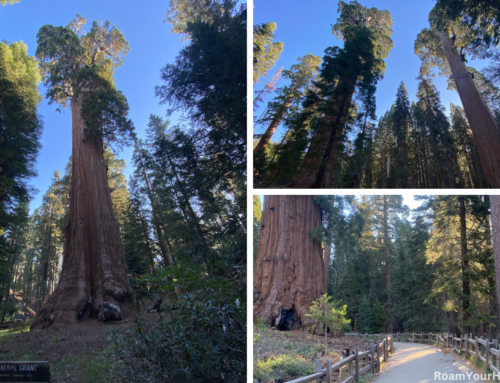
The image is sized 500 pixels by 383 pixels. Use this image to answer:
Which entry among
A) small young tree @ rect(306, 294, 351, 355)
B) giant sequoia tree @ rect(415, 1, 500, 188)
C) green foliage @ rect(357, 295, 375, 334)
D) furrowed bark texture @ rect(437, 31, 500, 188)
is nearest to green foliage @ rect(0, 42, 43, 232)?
small young tree @ rect(306, 294, 351, 355)

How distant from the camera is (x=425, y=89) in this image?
159 cm

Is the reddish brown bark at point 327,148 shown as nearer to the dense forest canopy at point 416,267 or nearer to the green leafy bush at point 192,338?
the dense forest canopy at point 416,267

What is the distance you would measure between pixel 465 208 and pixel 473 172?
1.54 feet

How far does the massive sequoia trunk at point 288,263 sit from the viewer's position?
209 cm

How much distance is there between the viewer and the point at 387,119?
1576 mm

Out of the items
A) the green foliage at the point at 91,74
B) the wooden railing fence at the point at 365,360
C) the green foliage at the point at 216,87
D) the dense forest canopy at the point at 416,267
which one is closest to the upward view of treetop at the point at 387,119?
the dense forest canopy at the point at 416,267

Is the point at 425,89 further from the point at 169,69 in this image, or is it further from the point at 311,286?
the point at 169,69

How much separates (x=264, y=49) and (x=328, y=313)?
1840 millimetres

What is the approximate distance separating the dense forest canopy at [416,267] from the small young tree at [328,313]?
50mm

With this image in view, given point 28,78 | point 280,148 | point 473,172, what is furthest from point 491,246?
point 28,78

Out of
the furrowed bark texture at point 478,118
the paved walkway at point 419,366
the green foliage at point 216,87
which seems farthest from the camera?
the green foliage at point 216,87

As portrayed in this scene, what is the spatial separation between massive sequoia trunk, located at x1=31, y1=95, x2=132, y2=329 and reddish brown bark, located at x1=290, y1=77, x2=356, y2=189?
2356mm

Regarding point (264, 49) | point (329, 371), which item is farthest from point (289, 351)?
point (264, 49)

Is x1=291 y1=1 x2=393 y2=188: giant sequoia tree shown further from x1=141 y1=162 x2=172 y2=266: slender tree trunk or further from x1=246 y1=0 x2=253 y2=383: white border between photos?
x1=141 y1=162 x2=172 y2=266: slender tree trunk
